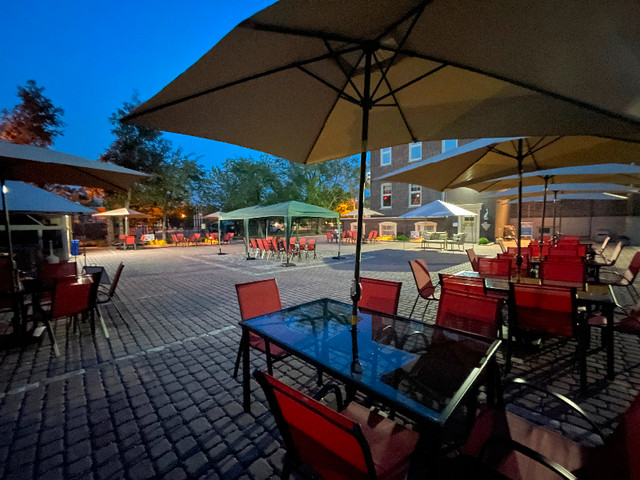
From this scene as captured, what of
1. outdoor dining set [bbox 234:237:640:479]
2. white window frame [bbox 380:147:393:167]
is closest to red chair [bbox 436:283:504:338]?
outdoor dining set [bbox 234:237:640:479]

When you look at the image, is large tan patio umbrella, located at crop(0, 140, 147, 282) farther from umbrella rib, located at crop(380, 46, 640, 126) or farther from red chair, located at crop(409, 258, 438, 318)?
red chair, located at crop(409, 258, 438, 318)

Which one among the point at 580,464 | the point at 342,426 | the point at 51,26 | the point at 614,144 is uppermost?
the point at 51,26

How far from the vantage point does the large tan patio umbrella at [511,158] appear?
12.9 feet

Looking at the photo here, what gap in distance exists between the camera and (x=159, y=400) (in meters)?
2.71

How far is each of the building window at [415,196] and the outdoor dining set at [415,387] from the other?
867 inches

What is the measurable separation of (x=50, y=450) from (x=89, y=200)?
26.5m

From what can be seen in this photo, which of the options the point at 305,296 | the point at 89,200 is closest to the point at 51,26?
the point at 89,200

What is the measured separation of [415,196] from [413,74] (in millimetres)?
23690

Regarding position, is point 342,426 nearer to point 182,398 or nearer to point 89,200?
point 182,398

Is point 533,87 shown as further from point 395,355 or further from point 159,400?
point 159,400

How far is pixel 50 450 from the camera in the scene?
2.11 metres

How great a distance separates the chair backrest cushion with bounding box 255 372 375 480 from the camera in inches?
39.0

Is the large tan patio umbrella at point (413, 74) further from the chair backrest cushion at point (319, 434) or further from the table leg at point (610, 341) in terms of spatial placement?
the table leg at point (610, 341)

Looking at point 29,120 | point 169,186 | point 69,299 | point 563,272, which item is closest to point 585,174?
point 563,272
